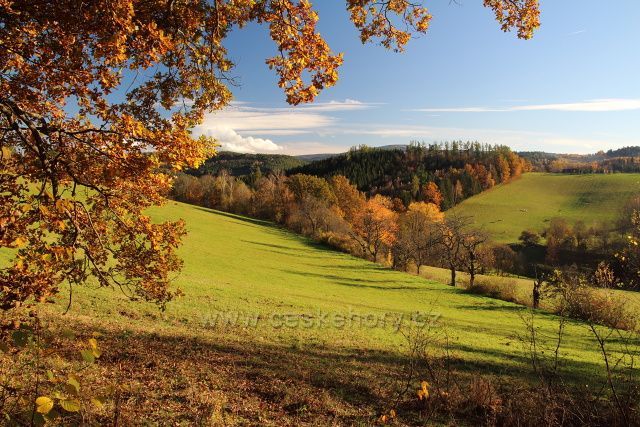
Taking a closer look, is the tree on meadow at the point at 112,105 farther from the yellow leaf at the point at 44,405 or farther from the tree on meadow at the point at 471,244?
the tree on meadow at the point at 471,244

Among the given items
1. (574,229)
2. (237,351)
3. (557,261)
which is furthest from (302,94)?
(574,229)

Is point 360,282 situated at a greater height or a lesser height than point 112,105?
lesser

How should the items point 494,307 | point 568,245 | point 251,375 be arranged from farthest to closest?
point 568,245 → point 494,307 → point 251,375

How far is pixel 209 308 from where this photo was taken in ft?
69.7

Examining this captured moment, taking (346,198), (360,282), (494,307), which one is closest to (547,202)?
(346,198)

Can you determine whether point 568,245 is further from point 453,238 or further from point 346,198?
point 453,238

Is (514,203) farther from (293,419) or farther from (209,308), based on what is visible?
(293,419)

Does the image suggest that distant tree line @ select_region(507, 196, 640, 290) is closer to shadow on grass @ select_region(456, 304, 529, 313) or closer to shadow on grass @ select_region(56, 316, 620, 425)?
shadow on grass @ select_region(456, 304, 529, 313)

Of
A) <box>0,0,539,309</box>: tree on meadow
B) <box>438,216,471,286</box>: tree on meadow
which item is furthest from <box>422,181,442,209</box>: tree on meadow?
<box>0,0,539,309</box>: tree on meadow

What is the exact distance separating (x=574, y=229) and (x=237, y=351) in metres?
117

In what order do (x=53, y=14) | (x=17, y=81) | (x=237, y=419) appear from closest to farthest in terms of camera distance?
(x=53, y=14), (x=17, y=81), (x=237, y=419)

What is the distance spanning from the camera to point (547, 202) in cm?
13838

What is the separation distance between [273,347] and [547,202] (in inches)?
5771

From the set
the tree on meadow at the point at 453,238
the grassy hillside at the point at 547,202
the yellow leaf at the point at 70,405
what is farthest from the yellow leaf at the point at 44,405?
the grassy hillside at the point at 547,202
